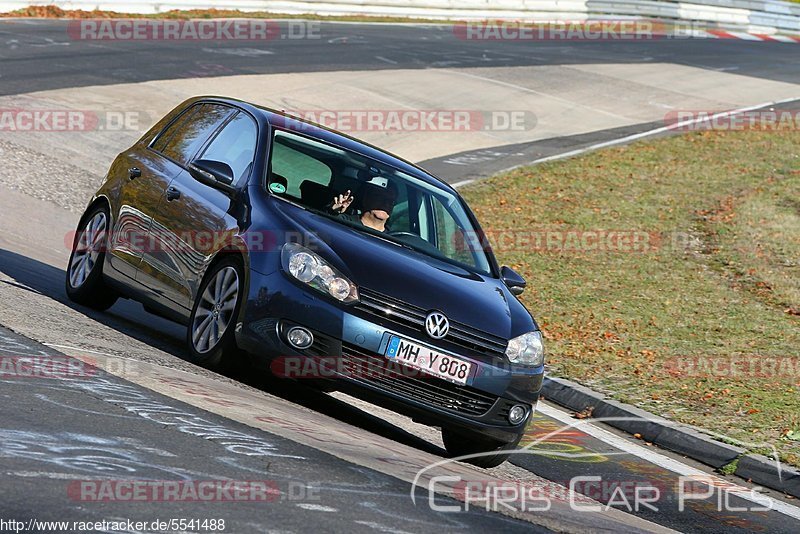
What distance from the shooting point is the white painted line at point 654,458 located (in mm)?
8125

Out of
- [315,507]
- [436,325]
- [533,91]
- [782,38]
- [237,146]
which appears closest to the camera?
[315,507]

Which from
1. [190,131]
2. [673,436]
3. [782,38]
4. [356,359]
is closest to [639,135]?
[673,436]

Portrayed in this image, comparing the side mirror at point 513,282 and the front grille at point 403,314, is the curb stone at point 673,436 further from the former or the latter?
the front grille at point 403,314

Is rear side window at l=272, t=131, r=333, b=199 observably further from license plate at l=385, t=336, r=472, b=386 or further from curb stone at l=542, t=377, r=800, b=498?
curb stone at l=542, t=377, r=800, b=498

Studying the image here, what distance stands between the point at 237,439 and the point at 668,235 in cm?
1276

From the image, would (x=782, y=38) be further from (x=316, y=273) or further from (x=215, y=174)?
(x=316, y=273)

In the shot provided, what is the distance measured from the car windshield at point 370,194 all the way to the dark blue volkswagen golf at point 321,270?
0.04ft

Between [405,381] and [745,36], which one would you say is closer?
[405,381]

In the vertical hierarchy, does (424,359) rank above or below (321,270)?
below

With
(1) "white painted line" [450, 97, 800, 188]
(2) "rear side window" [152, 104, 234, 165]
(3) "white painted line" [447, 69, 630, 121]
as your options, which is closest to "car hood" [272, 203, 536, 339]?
(2) "rear side window" [152, 104, 234, 165]

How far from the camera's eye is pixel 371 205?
8.50 m

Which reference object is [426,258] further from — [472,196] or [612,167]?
[612,167]

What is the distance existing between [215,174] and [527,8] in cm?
3473

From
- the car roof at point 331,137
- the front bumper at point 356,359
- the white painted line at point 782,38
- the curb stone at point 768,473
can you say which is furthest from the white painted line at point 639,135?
the white painted line at point 782,38
